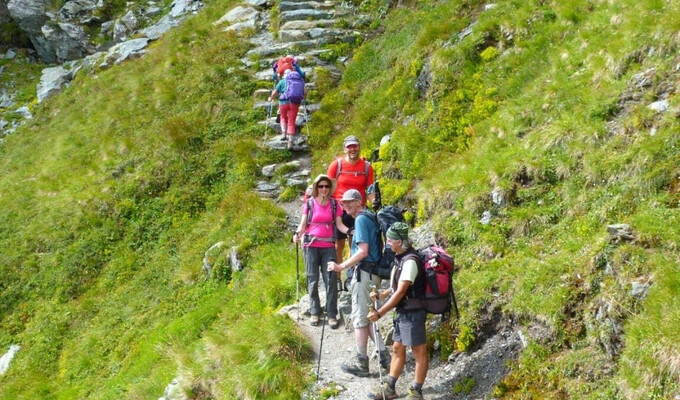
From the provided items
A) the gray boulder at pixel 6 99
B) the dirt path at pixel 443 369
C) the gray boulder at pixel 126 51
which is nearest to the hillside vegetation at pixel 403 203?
the dirt path at pixel 443 369

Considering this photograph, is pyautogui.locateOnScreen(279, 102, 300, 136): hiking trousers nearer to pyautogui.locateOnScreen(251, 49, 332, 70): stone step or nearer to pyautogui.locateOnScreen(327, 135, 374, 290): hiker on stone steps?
pyautogui.locateOnScreen(251, 49, 332, 70): stone step

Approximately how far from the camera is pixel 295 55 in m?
21.1

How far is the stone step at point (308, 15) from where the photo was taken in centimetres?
2356

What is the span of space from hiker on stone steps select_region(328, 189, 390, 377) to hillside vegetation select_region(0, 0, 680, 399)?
953 millimetres

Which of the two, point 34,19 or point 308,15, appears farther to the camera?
point 34,19

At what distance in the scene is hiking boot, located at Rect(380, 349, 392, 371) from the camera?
25.4ft

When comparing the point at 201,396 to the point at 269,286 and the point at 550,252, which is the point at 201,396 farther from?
the point at 550,252

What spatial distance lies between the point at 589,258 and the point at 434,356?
2542 mm

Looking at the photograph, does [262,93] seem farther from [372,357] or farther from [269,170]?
[372,357]

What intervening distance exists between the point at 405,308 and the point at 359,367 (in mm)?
1727

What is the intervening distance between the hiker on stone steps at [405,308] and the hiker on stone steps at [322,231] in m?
2.38

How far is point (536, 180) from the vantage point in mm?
8797

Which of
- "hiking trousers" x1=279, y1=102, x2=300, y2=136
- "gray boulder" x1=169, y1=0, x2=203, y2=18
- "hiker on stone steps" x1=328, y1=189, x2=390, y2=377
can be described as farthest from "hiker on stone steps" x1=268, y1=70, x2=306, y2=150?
"gray boulder" x1=169, y1=0, x2=203, y2=18

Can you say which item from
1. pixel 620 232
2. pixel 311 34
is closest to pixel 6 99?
pixel 311 34
